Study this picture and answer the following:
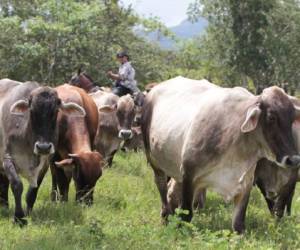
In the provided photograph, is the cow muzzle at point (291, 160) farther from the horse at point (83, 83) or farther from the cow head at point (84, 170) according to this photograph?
the horse at point (83, 83)

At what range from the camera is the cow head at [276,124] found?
21.4ft

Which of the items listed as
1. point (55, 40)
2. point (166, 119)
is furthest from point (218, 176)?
point (55, 40)

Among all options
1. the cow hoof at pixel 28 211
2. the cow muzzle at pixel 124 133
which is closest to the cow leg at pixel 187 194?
the cow hoof at pixel 28 211

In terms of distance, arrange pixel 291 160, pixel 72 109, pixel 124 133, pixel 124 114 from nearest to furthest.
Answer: pixel 291 160
pixel 72 109
pixel 124 133
pixel 124 114

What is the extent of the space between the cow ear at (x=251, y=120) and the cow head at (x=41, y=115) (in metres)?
2.19

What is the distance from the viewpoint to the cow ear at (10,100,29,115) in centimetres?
741

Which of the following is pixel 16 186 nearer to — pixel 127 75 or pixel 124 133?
pixel 124 133

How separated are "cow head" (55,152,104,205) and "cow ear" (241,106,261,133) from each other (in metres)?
2.51

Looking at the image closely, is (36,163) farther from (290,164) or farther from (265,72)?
(265,72)

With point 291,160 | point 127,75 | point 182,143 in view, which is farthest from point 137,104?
point 291,160

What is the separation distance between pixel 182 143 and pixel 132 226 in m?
Result: 1.15

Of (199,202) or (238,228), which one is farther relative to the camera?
(199,202)

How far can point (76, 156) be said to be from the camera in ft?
27.3

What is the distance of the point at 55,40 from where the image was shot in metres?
21.8
